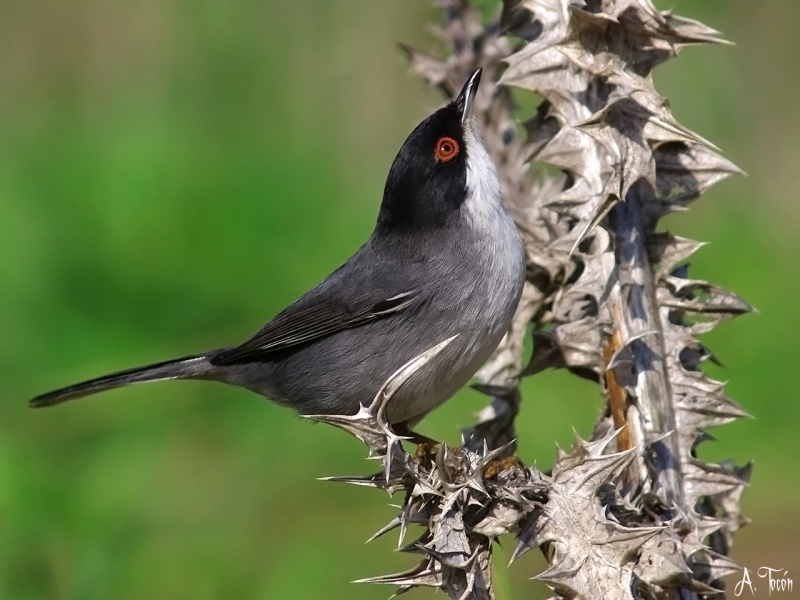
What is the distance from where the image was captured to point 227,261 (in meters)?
5.21

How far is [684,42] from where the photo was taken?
2.68 metres

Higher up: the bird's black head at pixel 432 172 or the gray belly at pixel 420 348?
the bird's black head at pixel 432 172

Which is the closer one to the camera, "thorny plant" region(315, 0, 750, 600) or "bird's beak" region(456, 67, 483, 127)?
"thorny plant" region(315, 0, 750, 600)

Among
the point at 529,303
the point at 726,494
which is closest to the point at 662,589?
the point at 726,494

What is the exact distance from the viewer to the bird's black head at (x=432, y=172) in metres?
3.69

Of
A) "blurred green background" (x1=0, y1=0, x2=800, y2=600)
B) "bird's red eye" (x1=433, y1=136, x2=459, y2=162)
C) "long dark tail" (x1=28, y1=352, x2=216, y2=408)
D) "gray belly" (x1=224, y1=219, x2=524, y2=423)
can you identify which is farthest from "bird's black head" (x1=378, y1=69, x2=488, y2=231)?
"blurred green background" (x1=0, y1=0, x2=800, y2=600)

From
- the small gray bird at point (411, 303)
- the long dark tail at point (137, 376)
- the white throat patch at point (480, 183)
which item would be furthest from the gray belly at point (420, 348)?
the long dark tail at point (137, 376)

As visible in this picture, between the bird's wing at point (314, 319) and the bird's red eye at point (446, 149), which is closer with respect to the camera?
the bird's red eye at point (446, 149)

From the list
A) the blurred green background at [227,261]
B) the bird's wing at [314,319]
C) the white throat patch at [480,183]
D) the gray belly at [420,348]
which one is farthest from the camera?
the blurred green background at [227,261]

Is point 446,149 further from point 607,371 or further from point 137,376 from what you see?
point 137,376

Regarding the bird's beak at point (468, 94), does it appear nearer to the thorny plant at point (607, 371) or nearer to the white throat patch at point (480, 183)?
the white throat patch at point (480, 183)

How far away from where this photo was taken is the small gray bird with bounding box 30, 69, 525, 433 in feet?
11.3

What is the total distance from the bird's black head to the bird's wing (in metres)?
0.34

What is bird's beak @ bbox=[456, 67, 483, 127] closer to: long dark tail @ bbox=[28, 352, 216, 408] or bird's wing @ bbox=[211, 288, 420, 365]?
bird's wing @ bbox=[211, 288, 420, 365]
